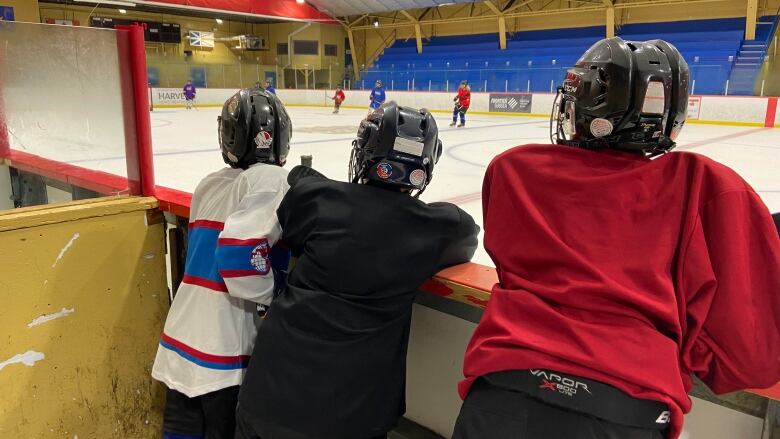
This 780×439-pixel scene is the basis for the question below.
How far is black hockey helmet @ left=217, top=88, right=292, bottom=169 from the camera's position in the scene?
5.21ft

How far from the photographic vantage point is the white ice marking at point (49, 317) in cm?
178

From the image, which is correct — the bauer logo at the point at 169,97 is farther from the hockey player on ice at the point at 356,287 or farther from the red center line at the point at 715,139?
the hockey player on ice at the point at 356,287

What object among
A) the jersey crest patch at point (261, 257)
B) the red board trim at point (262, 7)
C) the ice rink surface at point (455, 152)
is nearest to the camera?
the jersey crest patch at point (261, 257)

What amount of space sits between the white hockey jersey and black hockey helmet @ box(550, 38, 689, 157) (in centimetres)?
76

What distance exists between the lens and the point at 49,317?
1.82 metres

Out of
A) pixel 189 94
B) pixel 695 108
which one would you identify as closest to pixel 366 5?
pixel 189 94

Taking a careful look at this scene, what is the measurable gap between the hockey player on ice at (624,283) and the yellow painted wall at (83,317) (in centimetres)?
140

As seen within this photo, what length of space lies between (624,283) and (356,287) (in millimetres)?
510

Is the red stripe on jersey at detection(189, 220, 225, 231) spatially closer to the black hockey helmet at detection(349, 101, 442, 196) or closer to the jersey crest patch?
the jersey crest patch

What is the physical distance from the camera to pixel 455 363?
4.88 ft

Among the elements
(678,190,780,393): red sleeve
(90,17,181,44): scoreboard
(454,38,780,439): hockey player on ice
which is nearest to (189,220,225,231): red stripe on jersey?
(454,38,780,439): hockey player on ice

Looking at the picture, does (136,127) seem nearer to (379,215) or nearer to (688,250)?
(379,215)

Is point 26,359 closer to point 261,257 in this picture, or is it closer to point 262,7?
point 261,257

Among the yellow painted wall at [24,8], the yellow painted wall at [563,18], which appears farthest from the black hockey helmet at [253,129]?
the yellow painted wall at [563,18]
